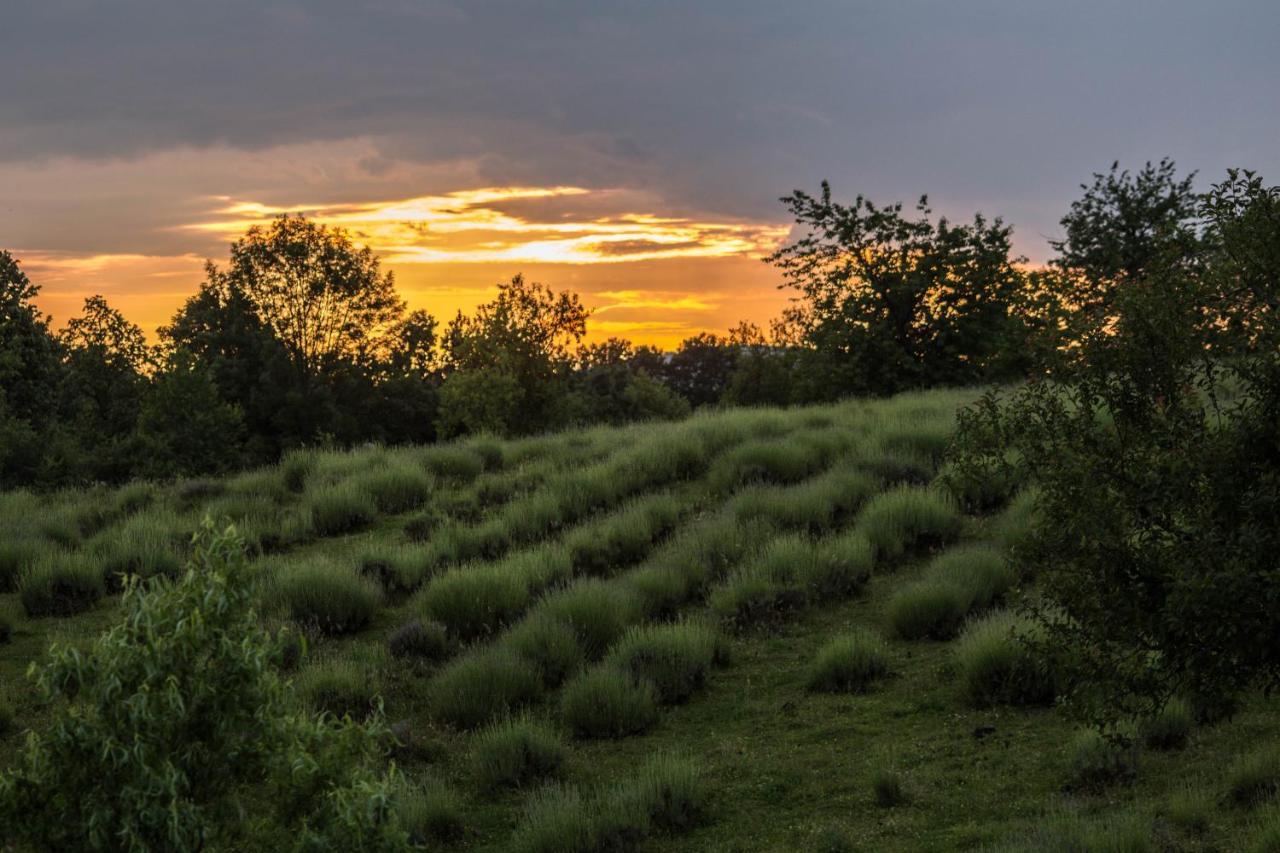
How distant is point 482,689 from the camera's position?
35.5 feet

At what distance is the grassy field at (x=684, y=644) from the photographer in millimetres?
8219

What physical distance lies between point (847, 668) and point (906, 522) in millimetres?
4553

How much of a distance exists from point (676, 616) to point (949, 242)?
96.9ft

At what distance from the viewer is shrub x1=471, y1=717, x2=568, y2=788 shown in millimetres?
9289

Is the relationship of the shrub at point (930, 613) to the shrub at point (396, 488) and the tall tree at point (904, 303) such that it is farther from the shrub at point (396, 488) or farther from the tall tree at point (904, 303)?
the tall tree at point (904, 303)

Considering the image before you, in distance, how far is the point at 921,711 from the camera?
10.3 meters

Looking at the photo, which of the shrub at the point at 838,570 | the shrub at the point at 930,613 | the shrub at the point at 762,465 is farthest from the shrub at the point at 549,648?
the shrub at the point at 762,465

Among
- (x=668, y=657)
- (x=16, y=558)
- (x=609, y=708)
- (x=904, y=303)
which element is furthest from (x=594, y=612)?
Result: (x=904, y=303)

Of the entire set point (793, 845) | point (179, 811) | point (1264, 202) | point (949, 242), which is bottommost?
point (793, 845)

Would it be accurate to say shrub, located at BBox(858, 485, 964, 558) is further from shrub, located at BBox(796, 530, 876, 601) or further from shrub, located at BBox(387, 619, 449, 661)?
shrub, located at BBox(387, 619, 449, 661)

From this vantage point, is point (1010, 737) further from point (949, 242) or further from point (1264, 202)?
point (949, 242)

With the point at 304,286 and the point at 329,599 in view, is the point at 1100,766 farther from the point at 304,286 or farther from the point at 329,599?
the point at 304,286

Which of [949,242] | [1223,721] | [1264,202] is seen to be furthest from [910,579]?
[949,242]

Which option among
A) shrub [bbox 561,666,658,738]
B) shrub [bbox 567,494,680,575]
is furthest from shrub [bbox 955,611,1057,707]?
shrub [bbox 567,494,680,575]
